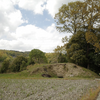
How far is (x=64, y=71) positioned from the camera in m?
24.8

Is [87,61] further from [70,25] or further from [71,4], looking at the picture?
[71,4]

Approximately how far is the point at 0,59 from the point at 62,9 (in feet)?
286

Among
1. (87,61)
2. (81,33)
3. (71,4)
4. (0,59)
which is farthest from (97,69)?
(0,59)

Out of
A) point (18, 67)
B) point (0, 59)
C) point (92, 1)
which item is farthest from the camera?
point (0, 59)

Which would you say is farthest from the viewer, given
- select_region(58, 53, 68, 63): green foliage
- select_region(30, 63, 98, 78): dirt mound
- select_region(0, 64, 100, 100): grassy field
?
select_region(58, 53, 68, 63): green foliage

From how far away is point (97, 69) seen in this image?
26.7 metres

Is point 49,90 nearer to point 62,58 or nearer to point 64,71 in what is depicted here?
point 64,71

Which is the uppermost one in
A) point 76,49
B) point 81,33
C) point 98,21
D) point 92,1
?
point 92,1

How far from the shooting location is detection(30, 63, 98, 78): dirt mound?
2191 cm

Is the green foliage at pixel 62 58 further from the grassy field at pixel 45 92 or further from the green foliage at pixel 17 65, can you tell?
the grassy field at pixel 45 92

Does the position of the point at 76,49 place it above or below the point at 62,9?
below

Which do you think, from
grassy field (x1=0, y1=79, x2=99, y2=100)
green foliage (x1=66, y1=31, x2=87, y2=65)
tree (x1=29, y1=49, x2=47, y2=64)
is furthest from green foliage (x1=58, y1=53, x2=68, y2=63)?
grassy field (x1=0, y1=79, x2=99, y2=100)

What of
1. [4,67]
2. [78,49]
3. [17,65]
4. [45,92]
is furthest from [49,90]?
[4,67]

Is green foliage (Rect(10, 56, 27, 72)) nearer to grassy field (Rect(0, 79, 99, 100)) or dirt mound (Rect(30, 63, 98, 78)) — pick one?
dirt mound (Rect(30, 63, 98, 78))
